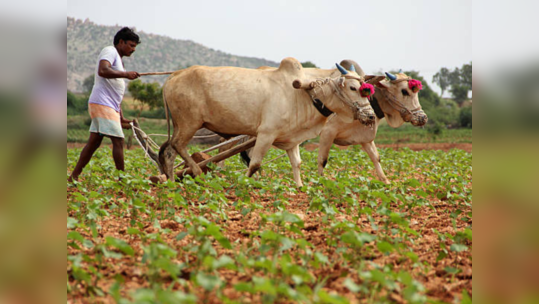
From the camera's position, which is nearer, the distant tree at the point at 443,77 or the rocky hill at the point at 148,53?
the distant tree at the point at 443,77

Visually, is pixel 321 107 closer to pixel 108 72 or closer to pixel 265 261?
pixel 108 72

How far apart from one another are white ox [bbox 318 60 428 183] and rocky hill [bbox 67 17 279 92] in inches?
3930

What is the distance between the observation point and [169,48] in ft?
447

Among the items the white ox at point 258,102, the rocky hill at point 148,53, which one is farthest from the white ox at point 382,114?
the rocky hill at point 148,53

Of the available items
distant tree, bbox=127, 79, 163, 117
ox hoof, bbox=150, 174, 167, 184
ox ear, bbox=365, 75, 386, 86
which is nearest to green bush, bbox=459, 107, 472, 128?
distant tree, bbox=127, 79, 163, 117

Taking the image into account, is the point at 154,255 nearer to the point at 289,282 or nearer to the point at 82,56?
the point at 289,282

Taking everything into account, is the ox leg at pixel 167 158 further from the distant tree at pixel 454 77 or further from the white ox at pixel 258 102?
the distant tree at pixel 454 77

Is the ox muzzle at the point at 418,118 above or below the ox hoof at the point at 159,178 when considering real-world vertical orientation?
above

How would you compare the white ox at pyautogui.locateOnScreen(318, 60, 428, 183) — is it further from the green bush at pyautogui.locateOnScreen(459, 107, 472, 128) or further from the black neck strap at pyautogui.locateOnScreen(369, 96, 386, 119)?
the green bush at pyautogui.locateOnScreen(459, 107, 472, 128)

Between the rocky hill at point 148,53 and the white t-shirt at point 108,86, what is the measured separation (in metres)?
101

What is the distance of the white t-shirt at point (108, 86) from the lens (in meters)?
4.95
